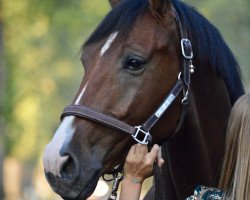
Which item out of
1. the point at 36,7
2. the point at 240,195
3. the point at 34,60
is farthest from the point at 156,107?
the point at 34,60

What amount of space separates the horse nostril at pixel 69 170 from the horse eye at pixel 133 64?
63cm

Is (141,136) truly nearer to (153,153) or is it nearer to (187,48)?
(153,153)

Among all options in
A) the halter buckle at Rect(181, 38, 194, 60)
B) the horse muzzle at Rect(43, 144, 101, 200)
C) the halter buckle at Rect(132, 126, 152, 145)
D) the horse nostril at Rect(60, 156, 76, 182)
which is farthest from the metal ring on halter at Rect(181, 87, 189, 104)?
the horse nostril at Rect(60, 156, 76, 182)

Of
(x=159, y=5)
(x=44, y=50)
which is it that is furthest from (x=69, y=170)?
→ (x=44, y=50)

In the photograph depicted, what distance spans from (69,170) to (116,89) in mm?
532

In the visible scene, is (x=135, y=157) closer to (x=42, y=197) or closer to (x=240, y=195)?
(x=240, y=195)

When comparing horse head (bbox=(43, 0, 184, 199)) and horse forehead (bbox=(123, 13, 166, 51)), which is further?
horse forehead (bbox=(123, 13, 166, 51))

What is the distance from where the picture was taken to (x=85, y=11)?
12.4m

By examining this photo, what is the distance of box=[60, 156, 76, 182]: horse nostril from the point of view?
4.09 meters

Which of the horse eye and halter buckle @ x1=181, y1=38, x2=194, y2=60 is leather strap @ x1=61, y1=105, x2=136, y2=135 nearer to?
the horse eye

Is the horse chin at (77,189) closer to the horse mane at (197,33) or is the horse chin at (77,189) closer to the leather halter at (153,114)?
the leather halter at (153,114)

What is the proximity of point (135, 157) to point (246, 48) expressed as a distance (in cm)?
643

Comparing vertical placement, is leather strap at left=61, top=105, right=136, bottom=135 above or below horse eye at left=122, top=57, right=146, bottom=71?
below

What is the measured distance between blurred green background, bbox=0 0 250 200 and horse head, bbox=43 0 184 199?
2.38 meters
